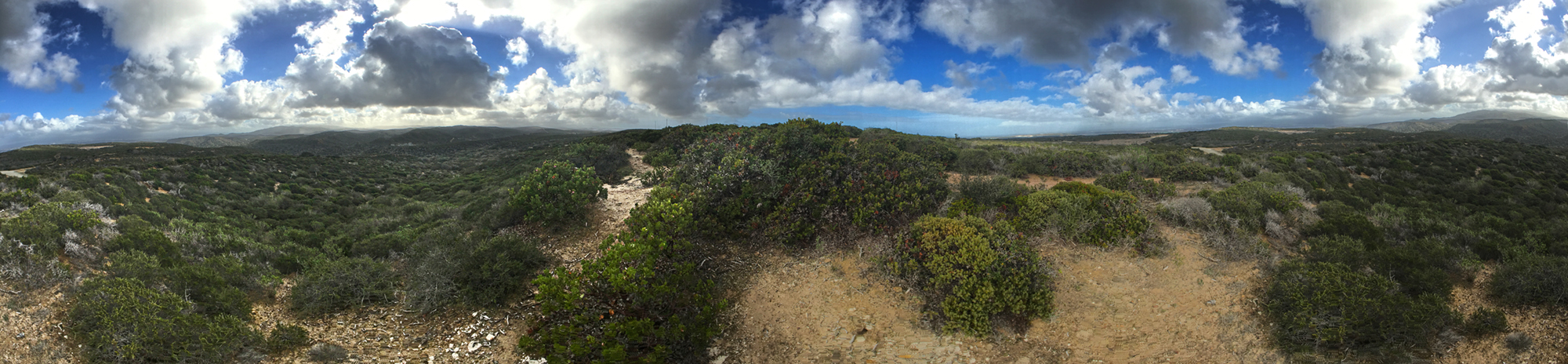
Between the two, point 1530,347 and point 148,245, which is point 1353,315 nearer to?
point 1530,347

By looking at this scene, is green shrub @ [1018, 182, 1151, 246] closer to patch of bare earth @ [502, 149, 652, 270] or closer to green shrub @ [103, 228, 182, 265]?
patch of bare earth @ [502, 149, 652, 270]

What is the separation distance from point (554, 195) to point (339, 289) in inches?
156

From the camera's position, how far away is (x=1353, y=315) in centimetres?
548

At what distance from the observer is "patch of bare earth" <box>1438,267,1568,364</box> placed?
5.29 m

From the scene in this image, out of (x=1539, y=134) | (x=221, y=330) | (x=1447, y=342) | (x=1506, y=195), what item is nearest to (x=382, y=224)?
(x=221, y=330)

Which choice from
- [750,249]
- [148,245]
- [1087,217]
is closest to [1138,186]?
[1087,217]

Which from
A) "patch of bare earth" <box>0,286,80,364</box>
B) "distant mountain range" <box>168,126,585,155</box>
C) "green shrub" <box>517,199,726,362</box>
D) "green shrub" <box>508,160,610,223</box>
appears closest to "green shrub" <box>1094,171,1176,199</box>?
"green shrub" <box>517,199,726,362</box>

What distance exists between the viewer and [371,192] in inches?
843

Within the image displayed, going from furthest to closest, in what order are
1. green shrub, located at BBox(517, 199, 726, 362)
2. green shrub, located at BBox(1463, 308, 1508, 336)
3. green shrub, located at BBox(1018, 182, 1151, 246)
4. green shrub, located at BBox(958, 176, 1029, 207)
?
1. green shrub, located at BBox(958, 176, 1029, 207)
2. green shrub, located at BBox(1018, 182, 1151, 246)
3. green shrub, located at BBox(1463, 308, 1508, 336)
4. green shrub, located at BBox(517, 199, 726, 362)

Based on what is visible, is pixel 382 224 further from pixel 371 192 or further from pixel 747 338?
pixel 747 338

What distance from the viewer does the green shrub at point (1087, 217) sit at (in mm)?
7766

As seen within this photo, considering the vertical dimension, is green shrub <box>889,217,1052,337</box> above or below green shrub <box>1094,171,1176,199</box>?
below

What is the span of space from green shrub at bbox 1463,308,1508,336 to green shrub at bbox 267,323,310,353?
13951mm

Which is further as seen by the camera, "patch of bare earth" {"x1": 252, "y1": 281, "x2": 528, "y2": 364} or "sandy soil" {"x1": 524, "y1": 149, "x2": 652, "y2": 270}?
"sandy soil" {"x1": 524, "y1": 149, "x2": 652, "y2": 270}
